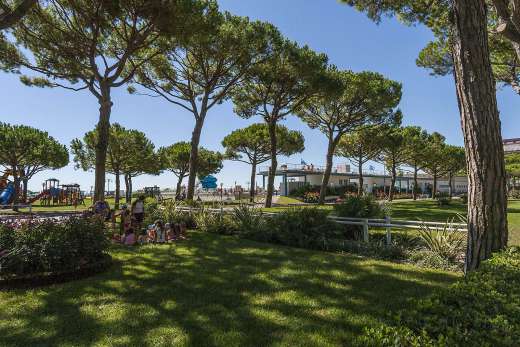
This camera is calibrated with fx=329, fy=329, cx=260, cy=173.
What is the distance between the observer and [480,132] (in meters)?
4.20

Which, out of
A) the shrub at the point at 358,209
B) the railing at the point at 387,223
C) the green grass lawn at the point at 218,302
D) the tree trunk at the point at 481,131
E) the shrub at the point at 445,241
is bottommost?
the green grass lawn at the point at 218,302

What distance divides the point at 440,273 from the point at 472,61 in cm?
360

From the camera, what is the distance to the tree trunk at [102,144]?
1252cm

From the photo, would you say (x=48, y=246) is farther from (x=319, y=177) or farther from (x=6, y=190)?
(x=319, y=177)

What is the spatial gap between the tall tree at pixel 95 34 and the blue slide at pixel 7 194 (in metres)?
17.4

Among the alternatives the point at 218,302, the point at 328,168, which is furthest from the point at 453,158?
the point at 218,302

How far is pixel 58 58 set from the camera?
47.8 ft

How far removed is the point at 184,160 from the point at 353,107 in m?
24.7

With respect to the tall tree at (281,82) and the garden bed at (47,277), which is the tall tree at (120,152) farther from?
the garden bed at (47,277)

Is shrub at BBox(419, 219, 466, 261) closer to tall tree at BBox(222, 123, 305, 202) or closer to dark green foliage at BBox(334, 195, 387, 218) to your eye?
dark green foliage at BBox(334, 195, 387, 218)

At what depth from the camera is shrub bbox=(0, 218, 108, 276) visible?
5.30 m

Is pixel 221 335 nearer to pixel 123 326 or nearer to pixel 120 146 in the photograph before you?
pixel 123 326

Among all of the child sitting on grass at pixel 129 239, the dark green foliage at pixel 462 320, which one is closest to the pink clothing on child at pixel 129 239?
the child sitting on grass at pixel 129 239

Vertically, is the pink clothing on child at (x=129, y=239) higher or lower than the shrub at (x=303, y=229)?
lower
